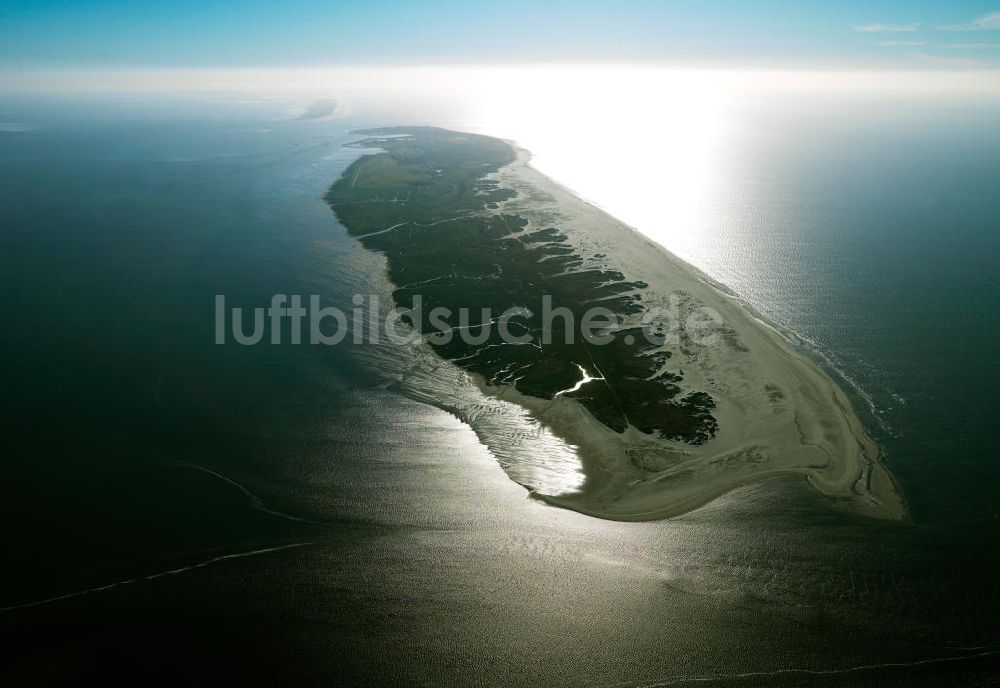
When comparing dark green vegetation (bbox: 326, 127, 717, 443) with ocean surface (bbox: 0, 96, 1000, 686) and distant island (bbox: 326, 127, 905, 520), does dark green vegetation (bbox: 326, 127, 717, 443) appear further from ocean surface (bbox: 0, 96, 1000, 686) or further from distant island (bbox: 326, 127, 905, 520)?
ocean surface (bbox: 0, 96, 1000, 686)

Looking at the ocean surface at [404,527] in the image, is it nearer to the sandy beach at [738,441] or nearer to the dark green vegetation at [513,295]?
the sandy beach at [738,441]

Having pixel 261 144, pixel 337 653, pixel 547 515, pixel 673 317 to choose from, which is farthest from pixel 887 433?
pixel 261 144

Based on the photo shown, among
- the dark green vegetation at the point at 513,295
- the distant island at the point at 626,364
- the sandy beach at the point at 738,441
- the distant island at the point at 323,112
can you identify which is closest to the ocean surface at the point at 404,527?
the sandy beach at the point at 738,441

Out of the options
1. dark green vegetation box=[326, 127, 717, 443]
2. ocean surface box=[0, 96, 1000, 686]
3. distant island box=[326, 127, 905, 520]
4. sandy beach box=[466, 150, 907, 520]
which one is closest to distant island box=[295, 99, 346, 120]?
dark green vegetation box=[326, 127, 717, 443]

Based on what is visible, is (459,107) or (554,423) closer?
(554,423)

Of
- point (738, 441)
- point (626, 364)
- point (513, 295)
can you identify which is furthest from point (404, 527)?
point (513, 295)

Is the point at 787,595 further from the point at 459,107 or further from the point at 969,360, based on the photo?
the point at 459,107
